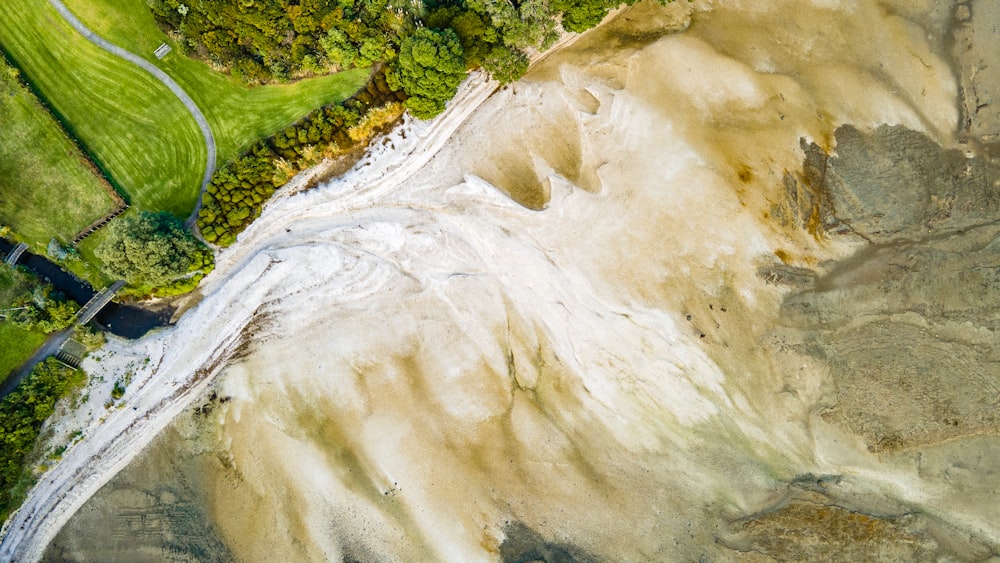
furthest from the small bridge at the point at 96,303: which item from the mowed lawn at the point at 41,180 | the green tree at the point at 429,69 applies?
the green tree at the point at 429,69

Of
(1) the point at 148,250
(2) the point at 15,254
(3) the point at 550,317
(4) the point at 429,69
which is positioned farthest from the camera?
(2) the point at 15,254

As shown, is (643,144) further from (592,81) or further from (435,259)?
(435,259)

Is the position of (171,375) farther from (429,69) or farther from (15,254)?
(429,69)

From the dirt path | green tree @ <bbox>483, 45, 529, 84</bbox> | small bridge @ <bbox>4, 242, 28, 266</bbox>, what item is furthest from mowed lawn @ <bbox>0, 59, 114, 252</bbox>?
green tree @ <bbox>483, 45, 529, 84</bbox>

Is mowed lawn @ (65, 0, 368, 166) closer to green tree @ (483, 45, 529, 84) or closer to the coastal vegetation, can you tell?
green tree @ (483, 45, 529, 84)

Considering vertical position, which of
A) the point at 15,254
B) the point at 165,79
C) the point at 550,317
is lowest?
the point at 550,317

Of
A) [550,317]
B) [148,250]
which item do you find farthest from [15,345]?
[550,317]

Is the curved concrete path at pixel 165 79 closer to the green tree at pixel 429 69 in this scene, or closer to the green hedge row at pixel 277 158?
the green hedge row at pixel 277 158

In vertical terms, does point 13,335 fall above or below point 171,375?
above
